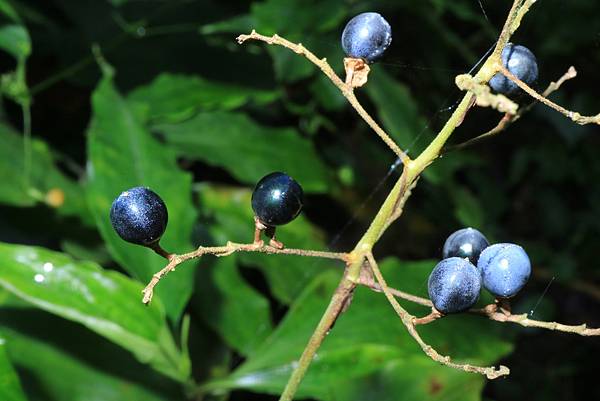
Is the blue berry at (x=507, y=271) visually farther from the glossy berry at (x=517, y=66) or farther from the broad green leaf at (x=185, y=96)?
the broad green leaf at (x=185, y=96)

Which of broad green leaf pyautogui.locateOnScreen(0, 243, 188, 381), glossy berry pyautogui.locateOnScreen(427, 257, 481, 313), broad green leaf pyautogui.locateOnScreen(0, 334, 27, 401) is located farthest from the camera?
broad green leaf pyautogui.locateOnScreen(0, 243, 188, 381)

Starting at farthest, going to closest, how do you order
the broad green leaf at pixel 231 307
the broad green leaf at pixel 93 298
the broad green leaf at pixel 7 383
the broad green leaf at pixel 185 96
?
the broad green leaf at pixel 185 96 < the broad green leaf at pixel 231 307 < the broad green leaf at pixel 93 298 < the broad green leaf at pixel 7 383

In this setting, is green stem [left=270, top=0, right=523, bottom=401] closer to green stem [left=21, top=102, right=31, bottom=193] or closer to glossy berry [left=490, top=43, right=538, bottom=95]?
glossy berry [left=490, top=43, right=538, bottom=95]

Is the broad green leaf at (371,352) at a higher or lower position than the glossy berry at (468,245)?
higher

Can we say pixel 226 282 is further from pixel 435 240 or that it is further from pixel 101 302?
pixel 435 240

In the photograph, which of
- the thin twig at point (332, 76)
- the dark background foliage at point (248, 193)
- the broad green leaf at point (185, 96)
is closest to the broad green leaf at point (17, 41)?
the dark background foliage at point (248, 193)

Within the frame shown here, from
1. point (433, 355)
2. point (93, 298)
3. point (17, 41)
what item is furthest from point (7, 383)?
point (17, 41)

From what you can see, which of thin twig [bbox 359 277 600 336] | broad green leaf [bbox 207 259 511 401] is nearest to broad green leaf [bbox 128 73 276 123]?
broad green leaf [bbox 207 259 511 401]
